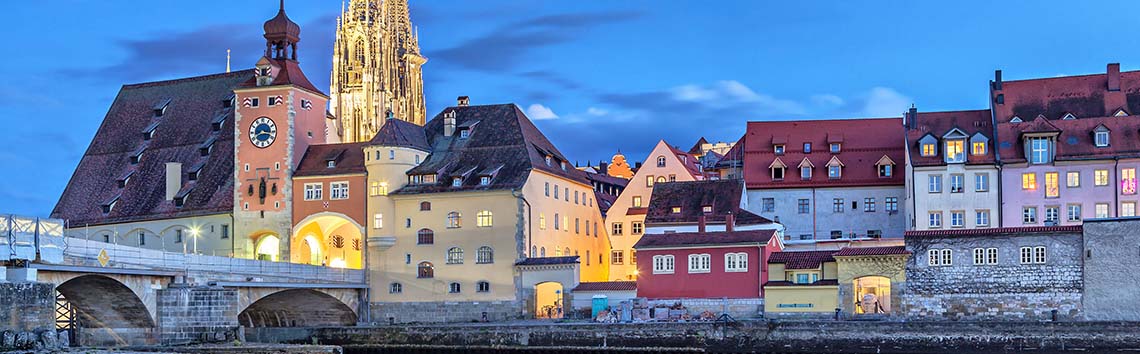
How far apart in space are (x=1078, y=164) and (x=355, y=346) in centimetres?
3094

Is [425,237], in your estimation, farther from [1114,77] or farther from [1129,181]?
[1114,77]

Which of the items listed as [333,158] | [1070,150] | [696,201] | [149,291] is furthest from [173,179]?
Result: [1070,150]

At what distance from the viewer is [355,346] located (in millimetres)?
64062

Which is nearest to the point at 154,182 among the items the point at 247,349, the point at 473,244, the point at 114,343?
the point at 473,244

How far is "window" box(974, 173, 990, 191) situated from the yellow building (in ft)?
57.5

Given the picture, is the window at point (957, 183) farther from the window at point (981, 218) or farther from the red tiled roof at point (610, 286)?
the red tiled roof at point (610, 286)

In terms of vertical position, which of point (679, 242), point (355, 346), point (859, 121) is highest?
point (859, 121)

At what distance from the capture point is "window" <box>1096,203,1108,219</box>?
225 feet

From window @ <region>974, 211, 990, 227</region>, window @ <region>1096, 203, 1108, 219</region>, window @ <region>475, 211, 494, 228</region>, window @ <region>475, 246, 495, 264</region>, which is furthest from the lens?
window @ <region>475, 211, 494, 228</region>

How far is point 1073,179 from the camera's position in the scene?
68938 mm

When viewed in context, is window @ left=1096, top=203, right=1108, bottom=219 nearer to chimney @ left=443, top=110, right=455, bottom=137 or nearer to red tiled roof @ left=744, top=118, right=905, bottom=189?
red tiled roof @ left=744, top=118, right=905, bottom=189

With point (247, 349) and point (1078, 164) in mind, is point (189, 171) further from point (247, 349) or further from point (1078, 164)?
point (1078, 164)

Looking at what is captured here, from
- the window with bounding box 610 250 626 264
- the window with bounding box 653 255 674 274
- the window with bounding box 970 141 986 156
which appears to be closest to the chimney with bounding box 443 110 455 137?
the window with bounding box 610 250 626 264

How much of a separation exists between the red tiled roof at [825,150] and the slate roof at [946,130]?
2.58 m
